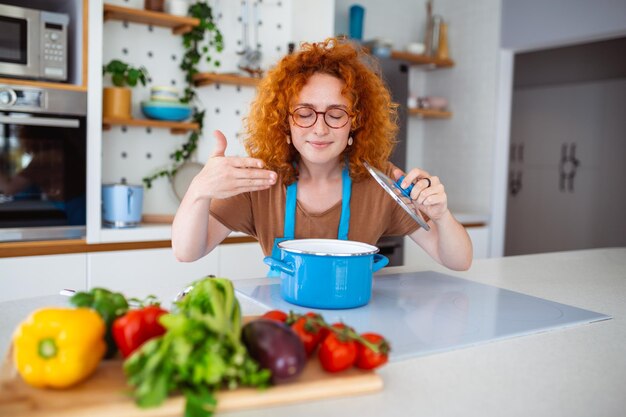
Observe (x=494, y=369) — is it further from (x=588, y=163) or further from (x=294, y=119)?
(x=588, y=163)

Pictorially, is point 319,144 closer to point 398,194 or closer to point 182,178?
point 398,194

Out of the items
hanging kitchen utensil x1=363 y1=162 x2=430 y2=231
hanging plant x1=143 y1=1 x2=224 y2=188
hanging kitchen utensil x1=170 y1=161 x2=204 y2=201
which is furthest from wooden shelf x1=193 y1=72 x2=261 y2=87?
hanging kitchen utensil x1=363 y1=162 x2=430 y2=231

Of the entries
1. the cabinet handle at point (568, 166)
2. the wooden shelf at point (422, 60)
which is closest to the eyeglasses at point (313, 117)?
the wooden shelf at point (422, 60)

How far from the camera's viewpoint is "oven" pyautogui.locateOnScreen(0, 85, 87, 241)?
2.60 m

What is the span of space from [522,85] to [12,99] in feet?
18.3

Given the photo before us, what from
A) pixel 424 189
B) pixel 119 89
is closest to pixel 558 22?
pixel 119 89

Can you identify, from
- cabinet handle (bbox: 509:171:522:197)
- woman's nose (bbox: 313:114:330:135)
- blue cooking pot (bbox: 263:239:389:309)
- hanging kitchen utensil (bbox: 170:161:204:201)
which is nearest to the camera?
blue cooking pot (bbox: 263:239:389:309)

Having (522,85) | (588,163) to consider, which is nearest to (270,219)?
(588,163)

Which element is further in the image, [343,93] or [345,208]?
[345,208]

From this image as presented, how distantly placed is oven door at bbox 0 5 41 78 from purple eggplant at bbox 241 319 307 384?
7.34 feet

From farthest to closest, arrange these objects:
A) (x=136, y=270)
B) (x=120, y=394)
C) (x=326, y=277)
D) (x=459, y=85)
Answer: (x=459, y=85)
(x=136, y=270)
(x=326, y=277)
(x=120, y=394)

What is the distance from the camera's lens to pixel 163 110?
10.3 ft

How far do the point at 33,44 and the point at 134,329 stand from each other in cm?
220

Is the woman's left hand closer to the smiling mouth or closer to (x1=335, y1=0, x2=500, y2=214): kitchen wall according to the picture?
the smiling mouth
